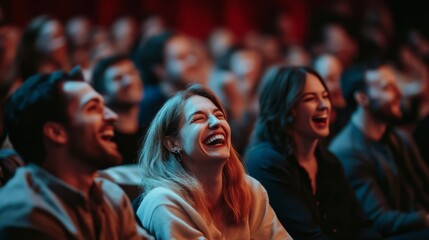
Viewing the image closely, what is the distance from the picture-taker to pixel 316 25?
7227mm

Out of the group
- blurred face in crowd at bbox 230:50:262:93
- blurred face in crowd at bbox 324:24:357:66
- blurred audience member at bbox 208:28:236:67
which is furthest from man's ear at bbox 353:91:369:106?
blurred face in crowd at bbox 324:24:357:66

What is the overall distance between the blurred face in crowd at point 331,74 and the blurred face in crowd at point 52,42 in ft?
5.87

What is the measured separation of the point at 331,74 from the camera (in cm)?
486

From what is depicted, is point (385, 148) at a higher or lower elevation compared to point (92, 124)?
lower

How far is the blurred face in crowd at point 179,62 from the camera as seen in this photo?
15.3ft

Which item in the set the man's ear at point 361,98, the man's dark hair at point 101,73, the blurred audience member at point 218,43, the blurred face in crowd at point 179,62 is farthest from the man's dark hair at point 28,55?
the blurred audience member at point 218,43

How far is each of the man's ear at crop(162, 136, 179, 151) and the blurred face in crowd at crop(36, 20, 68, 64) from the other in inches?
74.7

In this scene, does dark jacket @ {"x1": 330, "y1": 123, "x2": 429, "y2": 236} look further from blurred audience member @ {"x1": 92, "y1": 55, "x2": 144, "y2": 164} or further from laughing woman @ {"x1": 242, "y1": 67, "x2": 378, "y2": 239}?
blurred audience member @ {"x1": 92, "y1": 55, "x2": 144, "y2": 164}

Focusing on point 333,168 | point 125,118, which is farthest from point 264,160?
point 125,118

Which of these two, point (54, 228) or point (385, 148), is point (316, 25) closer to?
point (385, 148)

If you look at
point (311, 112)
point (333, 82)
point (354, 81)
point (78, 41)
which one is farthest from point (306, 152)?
point (78, 41)

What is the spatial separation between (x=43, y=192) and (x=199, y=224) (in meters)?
0.56

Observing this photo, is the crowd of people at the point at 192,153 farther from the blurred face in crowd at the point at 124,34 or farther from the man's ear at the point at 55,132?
the blurred face in crowd at the point at 124,34

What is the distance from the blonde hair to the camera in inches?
92.9
